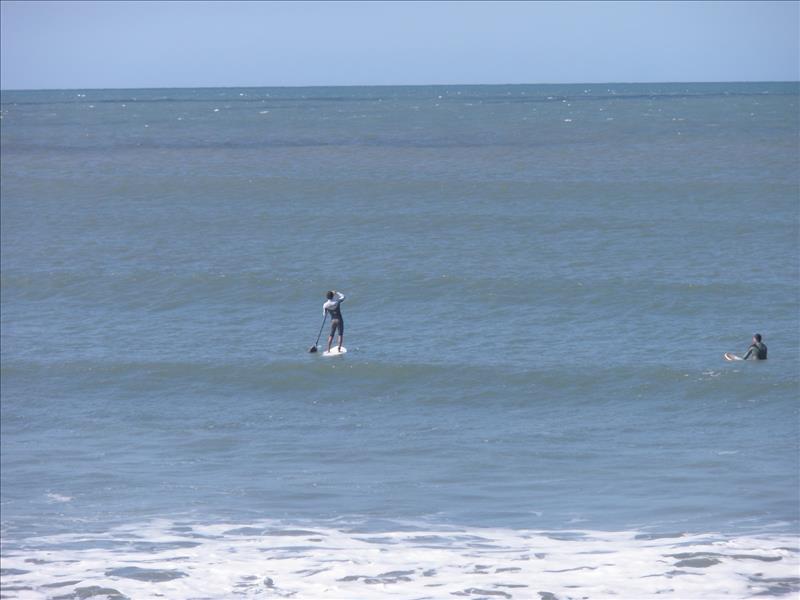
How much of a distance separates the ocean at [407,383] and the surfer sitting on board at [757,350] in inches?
14.7

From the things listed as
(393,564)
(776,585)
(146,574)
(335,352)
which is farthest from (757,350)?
(146,574)

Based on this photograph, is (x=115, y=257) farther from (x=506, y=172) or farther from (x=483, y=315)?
(x=506, y=172)

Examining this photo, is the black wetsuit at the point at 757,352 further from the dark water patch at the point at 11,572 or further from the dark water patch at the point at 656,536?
the dark water patch at the point at 11,572

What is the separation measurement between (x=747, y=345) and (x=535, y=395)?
5183 mm

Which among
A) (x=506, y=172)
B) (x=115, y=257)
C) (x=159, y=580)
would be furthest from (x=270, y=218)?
(x=159, y=580)

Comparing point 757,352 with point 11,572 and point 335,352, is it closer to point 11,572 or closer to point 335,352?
point 335,352

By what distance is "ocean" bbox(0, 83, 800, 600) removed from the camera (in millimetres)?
10734

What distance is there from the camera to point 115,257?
3008cm

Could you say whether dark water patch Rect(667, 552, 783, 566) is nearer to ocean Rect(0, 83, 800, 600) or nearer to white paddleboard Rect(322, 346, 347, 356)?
ocean Rect(0, 83, 800, 600)

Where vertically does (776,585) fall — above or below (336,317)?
below

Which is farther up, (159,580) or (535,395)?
(535,395)

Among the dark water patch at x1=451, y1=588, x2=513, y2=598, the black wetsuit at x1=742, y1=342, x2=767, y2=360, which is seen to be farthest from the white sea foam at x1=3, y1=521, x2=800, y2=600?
the black wetsuit at x1=742, y1=342, x2=767, y2=360

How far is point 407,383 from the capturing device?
61.7 ft

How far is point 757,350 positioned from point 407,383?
618 cm
